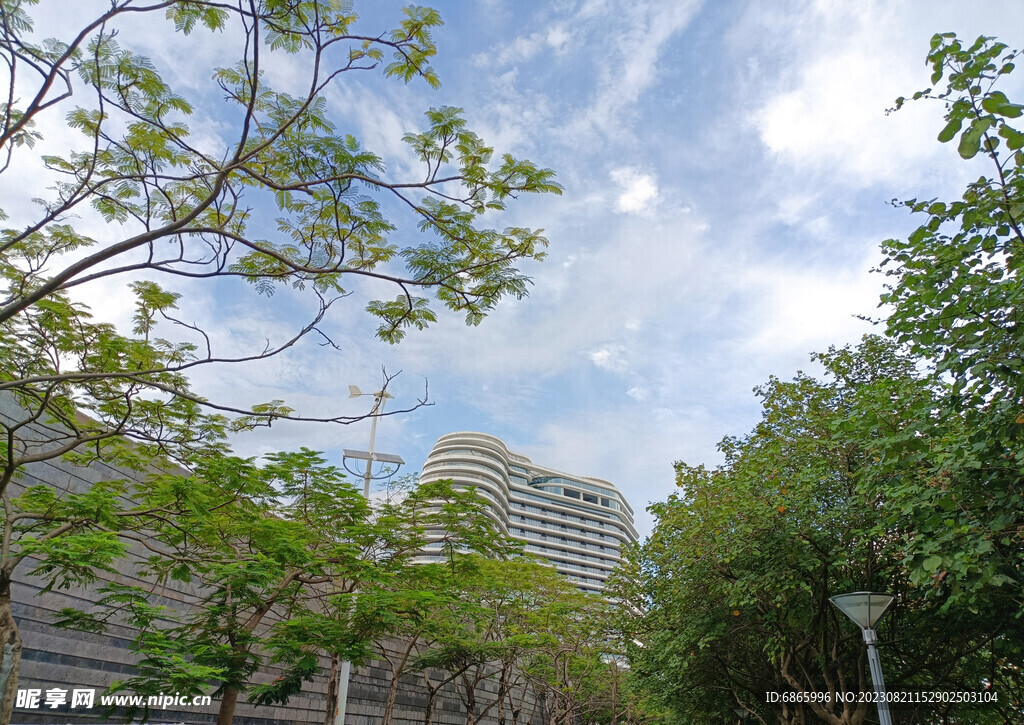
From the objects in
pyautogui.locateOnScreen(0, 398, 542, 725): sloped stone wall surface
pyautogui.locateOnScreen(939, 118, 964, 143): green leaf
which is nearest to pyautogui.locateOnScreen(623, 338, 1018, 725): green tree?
pyautogui.locateOnScreen(939, 118, 964, 143): green leaf

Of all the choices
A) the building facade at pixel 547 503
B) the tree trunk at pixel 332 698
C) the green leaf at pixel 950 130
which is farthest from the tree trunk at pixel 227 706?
the building facade at pixel 547 503

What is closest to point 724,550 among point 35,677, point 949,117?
point 949,117

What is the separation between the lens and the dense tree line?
5.74m

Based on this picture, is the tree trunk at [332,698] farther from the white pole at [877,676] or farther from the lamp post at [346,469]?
the white pole at [877,676]

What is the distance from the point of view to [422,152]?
521 centimetres

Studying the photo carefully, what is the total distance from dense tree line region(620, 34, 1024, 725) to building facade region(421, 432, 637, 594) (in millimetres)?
54471

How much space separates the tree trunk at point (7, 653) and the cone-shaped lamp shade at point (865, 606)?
882 centimetres

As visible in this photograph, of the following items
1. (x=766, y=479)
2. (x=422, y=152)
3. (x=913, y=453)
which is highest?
(x=422, y=152)

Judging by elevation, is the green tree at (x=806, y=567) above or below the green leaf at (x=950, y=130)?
below

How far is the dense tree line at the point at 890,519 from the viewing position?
5738 mm

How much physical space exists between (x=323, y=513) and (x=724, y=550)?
680cm

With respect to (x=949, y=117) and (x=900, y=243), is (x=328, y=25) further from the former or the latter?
(x=900, y=243)

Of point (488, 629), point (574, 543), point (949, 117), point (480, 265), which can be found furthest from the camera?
point (574, 543)

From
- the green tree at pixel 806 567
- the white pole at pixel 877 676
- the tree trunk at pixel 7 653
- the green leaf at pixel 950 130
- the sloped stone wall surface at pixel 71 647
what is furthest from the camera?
the green tree at pixel 806 567
